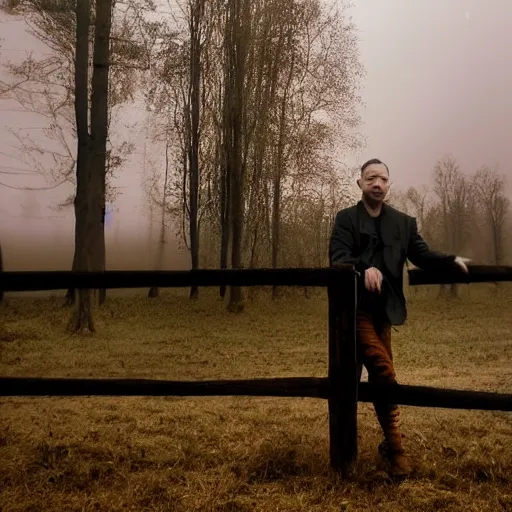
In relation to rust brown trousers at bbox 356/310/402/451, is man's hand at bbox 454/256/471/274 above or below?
above

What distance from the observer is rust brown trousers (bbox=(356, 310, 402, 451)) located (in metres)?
2.63

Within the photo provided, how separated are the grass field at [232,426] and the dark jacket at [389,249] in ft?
3.06

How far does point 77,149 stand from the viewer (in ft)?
28.2

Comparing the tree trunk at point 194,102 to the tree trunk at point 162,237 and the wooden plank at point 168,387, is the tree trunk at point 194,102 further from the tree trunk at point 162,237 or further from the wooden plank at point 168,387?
the wooden plank at point 168,387

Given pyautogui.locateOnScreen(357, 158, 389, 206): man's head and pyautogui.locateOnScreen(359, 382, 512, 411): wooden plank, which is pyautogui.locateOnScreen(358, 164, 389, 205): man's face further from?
pyautogui.locateOnScreen(359, 382, 512, 411): wooden plank

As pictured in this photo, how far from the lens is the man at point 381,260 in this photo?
8.55 ft

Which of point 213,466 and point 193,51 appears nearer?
point 213,466

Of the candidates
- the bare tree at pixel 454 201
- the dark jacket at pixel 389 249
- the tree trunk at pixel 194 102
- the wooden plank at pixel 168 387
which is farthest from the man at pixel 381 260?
the tree trunk at pixel 194 102

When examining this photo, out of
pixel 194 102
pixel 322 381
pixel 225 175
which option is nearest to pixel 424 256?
pixel 322 381

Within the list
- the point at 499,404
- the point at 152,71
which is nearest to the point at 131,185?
the point at 152,71

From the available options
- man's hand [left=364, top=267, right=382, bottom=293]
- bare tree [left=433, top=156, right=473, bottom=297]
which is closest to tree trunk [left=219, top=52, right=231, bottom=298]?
bare tree [left=433, top=156, right=473, bottom=297]

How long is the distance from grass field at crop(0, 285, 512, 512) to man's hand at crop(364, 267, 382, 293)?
1.00 m

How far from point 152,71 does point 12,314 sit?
15.3 feet

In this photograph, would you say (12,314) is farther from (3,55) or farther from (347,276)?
(347,276)
